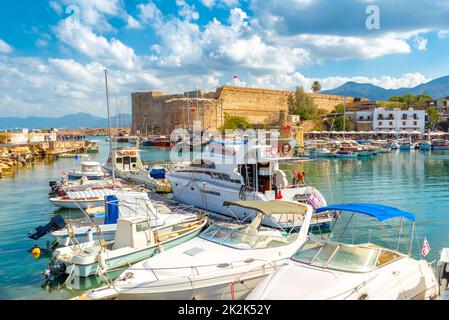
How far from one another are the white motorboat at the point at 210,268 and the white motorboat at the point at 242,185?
3.41 m

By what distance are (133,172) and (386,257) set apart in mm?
20001

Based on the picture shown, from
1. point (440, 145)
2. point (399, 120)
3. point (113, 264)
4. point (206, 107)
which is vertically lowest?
point (113, 264)

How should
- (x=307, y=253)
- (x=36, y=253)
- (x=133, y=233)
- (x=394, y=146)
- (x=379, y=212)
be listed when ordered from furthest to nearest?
(x=394, y=146) < (x=36, y=253) < (x=133, y=233) < (x=379, y=212) < (x=307, y=253)

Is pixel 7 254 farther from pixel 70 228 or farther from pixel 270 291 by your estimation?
pixel 270 291

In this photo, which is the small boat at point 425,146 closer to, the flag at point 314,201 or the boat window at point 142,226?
the flag at point 314,201

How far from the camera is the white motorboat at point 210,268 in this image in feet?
23.4

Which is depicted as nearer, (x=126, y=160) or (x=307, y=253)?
(x=307, y=253)

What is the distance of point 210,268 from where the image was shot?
7.58m

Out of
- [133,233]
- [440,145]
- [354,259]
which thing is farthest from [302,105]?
[354,259]

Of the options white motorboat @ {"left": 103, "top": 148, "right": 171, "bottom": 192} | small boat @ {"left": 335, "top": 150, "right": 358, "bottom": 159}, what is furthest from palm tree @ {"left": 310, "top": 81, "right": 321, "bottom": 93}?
white motorboat @ {"left": 103, "top": 148, "right": 171, "bottom": 192}

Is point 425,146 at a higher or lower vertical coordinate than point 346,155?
higher

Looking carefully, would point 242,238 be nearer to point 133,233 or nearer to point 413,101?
point 133,233

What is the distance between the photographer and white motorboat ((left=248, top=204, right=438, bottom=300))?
5914mm

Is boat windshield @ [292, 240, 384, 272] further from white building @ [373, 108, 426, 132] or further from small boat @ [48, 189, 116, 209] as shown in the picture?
white building @ [373, 108, 426, 132]
